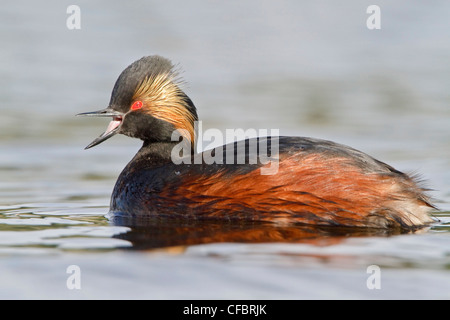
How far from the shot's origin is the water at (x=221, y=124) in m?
6.36

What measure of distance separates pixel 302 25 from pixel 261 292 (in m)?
14.6

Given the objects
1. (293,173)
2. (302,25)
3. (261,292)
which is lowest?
(261,292)

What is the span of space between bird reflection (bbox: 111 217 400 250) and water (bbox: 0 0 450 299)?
2cm

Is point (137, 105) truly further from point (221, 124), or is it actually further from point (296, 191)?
point (221, 124)

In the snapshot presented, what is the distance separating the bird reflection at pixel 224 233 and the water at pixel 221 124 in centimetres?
2

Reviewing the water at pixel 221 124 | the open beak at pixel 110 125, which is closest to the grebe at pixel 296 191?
the water at pixel 221 124

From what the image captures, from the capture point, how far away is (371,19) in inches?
802

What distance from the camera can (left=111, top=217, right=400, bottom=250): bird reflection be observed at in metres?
7.29

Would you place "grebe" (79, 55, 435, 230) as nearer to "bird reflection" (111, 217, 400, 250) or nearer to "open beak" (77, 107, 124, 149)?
"bird reflection" (111, 217, 400, 250)

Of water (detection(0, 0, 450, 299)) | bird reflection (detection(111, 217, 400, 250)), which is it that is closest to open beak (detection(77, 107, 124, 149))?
water (detection(0, 0, 450, 299))

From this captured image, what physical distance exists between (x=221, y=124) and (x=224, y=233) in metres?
6.74

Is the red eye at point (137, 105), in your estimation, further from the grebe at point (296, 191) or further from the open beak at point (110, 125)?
the grebe at point (296, 191)

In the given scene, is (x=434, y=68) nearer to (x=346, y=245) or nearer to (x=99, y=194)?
(x=99, y=194)

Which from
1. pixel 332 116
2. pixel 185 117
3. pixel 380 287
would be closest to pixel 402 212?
pixel 380 287
